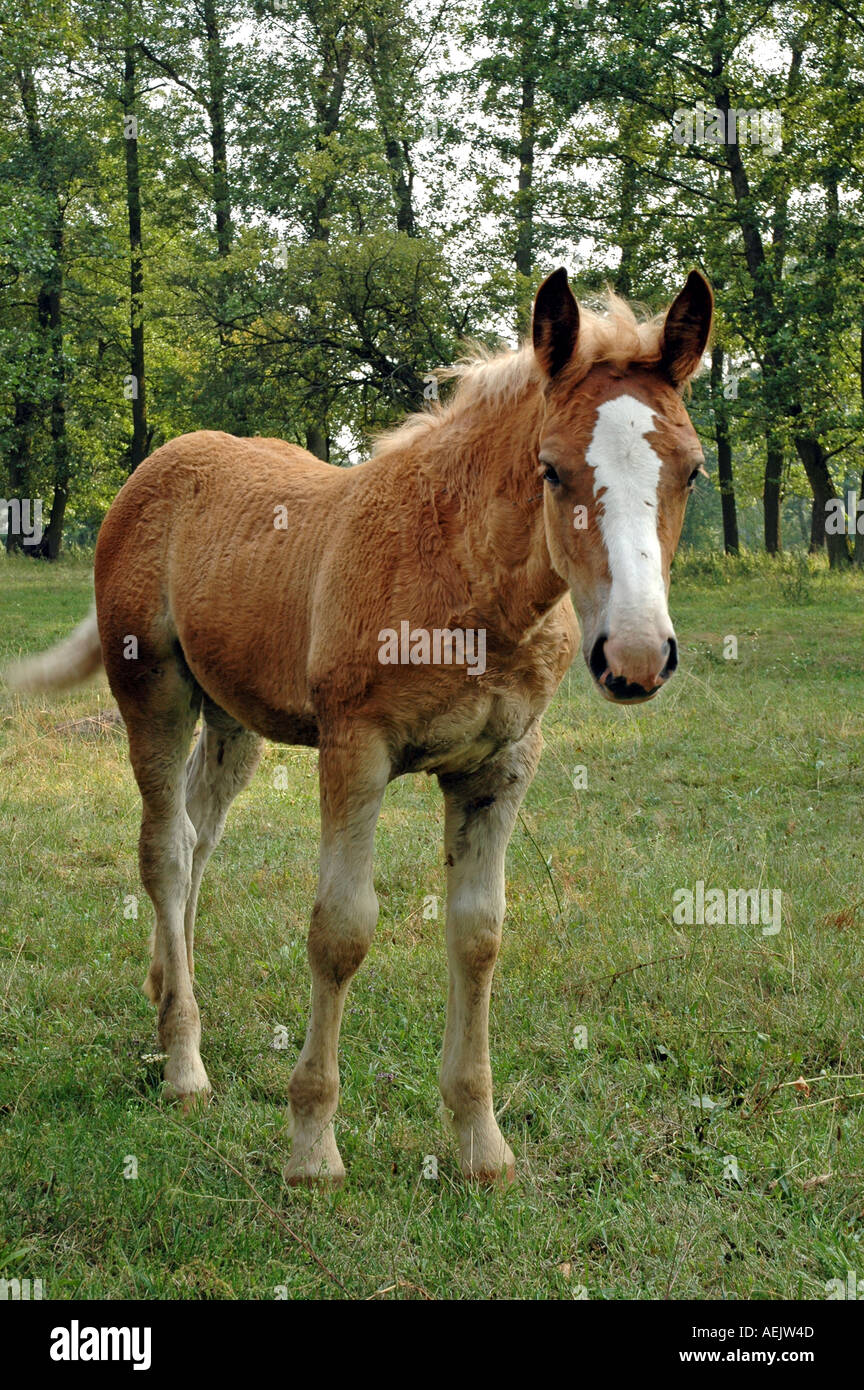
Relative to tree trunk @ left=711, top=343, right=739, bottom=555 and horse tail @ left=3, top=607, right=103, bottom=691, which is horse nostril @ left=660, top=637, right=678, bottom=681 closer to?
horse tail @ left=3, top=607, right=103, bottom=691

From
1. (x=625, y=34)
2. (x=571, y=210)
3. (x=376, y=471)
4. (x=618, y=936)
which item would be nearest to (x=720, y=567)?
(x=571, y=210)

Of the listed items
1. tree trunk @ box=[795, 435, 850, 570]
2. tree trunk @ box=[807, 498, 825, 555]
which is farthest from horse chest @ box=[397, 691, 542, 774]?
tree trunk @ box=[807, 498, 825, 555]

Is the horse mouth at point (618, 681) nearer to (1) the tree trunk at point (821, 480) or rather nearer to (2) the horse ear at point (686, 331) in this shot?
(2) the horse ear at point (686, 331)

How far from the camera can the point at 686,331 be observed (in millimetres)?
2785

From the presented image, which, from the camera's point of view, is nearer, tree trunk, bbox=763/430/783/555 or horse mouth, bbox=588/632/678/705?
horse mouth, bbox=588/632/678/705

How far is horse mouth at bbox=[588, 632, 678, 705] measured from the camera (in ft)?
7.78

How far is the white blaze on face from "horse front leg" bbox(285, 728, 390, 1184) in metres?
1.05

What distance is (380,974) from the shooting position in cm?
Result: 471

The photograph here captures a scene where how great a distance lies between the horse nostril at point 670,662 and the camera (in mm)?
2371

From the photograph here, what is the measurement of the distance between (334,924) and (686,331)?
1962 mm

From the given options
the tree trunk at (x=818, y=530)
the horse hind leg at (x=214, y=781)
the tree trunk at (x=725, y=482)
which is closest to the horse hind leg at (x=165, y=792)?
the horse hind leg at (x=214, y=781)

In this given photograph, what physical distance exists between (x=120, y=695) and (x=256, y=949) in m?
1.41

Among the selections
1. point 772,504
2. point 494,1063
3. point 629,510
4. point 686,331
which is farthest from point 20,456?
point 629,510

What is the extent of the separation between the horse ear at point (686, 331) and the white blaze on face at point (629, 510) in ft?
0.81
